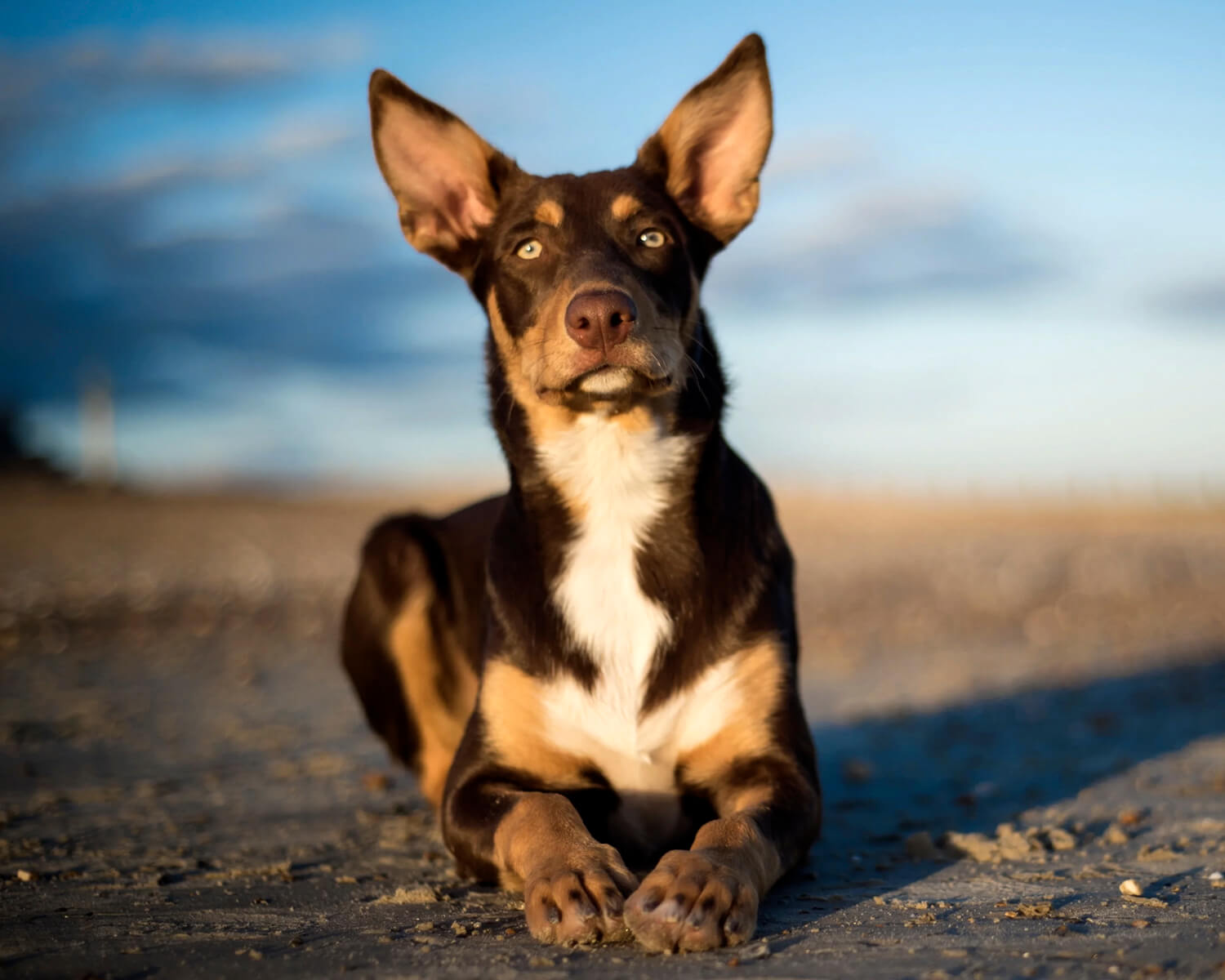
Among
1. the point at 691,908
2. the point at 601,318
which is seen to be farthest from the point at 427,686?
the point at 691,908

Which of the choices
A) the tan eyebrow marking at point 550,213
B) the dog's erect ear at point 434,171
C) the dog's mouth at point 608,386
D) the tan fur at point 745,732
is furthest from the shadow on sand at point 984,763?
the dog's erect ear at point 434,171

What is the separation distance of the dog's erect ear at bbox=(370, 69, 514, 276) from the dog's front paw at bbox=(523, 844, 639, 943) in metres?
2.90

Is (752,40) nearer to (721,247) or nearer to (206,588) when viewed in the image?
(721,247)

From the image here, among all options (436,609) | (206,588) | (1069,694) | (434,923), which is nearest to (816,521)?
(206,588)

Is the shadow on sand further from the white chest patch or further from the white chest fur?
the white chest fur

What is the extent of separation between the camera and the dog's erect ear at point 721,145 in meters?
4.94

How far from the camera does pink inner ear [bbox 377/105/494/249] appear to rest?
16.5 ft

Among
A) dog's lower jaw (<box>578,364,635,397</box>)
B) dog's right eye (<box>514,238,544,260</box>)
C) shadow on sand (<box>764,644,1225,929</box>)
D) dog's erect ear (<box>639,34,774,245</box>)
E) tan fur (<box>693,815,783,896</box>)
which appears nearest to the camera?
tan fur (<box>693,815,783,896</box>)

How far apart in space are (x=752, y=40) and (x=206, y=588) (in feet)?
42.8

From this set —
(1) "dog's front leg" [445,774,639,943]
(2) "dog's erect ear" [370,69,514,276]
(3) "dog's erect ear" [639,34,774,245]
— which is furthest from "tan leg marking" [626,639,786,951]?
(2) "dog's erect ear" [370,69,514,276]

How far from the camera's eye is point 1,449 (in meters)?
33.3

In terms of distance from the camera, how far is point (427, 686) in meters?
5.95

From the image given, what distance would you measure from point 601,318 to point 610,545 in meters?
0.95

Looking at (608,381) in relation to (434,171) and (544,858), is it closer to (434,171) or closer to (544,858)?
(434,171)
